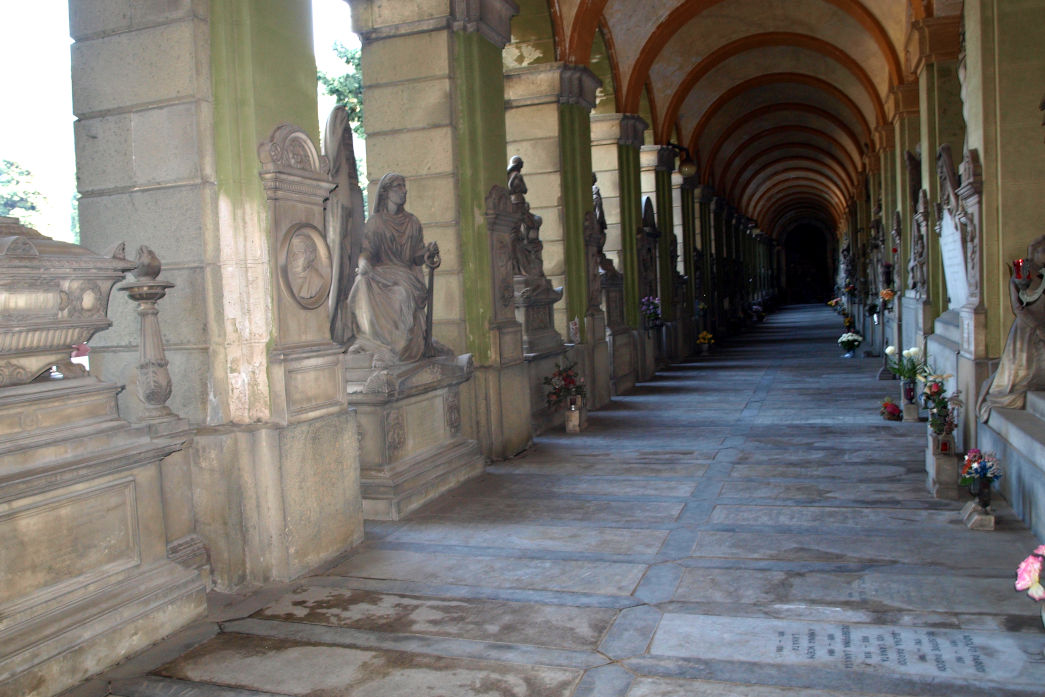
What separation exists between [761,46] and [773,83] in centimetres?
409

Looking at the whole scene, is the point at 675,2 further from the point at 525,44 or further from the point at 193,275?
the point at 193,275

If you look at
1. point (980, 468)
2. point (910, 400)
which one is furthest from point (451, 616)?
point (910, 400)

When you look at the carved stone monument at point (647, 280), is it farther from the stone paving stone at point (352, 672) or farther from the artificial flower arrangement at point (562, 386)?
the stone paving stone at point (352, 672)

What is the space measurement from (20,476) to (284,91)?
8.85ft

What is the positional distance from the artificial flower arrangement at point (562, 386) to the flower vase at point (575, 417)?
104 millimetres

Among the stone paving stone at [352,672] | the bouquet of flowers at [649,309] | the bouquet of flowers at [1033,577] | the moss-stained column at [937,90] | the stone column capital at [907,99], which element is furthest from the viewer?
the bouquet of flowers at [649,309]

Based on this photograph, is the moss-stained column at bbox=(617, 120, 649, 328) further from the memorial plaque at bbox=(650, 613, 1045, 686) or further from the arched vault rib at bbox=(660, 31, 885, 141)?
the memorial plaque at bbox=(650, 613, 1045, 686)

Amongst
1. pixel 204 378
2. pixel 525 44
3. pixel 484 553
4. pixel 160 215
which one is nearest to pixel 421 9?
pixel 525 44

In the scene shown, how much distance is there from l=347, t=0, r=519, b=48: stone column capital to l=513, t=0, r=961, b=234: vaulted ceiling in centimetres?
292

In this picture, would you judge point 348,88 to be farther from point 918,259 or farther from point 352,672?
point 352,672

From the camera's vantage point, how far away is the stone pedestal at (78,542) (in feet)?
12.1

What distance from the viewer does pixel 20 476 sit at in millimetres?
3707

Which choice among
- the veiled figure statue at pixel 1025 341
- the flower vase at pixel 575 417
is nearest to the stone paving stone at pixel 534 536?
the veiled figure statue at pixel 1025 341

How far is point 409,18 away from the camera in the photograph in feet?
26.5
